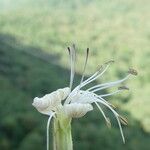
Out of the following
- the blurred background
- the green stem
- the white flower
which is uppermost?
the blurred background

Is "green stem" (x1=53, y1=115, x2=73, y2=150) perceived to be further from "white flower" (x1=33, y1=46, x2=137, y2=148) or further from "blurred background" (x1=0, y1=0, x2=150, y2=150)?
"blurred background" (x1=0, y1=0, x2=150, y2=150)

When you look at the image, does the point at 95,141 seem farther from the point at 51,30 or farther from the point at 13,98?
the point at 51,30

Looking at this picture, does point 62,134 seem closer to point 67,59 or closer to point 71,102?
point 71,102

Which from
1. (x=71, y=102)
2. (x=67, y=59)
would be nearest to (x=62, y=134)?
(x=71, y=102)

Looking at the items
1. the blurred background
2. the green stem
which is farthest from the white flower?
the blurred background

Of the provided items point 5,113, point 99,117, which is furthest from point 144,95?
point 5,113

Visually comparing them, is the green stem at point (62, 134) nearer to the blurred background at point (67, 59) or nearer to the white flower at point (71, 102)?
the white flower at point (71, 102)
